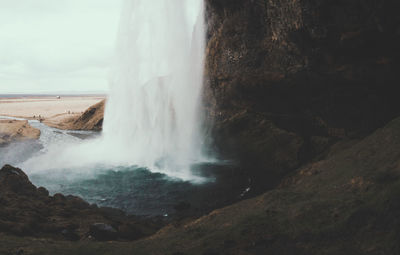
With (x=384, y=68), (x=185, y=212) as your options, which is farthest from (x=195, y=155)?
(x=384, y=68)

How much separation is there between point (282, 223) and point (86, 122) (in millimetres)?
50998

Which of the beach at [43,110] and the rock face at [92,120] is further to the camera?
the beach at [43,110]

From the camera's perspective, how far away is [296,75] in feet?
61.4

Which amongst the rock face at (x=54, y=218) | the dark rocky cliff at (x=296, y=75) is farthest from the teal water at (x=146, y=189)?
the dark rocky cliff at (x=296, y=75)

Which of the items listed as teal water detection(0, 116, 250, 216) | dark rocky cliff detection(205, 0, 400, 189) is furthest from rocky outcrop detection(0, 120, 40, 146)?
dark rocky cliff detection(205, 0, 400, 189)

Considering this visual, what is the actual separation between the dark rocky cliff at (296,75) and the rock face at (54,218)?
441 inches

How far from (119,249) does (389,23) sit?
15.5 m

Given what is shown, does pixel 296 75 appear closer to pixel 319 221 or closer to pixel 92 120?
pixel 319 221

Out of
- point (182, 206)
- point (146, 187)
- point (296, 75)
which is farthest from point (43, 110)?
point (296, 75)

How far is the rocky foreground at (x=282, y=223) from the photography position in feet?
22.6

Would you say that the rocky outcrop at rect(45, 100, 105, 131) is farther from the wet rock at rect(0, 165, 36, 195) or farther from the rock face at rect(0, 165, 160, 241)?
the rock face at rect(0, 165, 160, 241)

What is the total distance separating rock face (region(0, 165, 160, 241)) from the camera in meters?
9.88

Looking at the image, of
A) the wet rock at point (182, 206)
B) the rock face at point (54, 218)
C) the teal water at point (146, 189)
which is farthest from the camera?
the teal water at point (146, 189)

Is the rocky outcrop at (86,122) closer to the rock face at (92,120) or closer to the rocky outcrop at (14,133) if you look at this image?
the rock face at (92,120)
